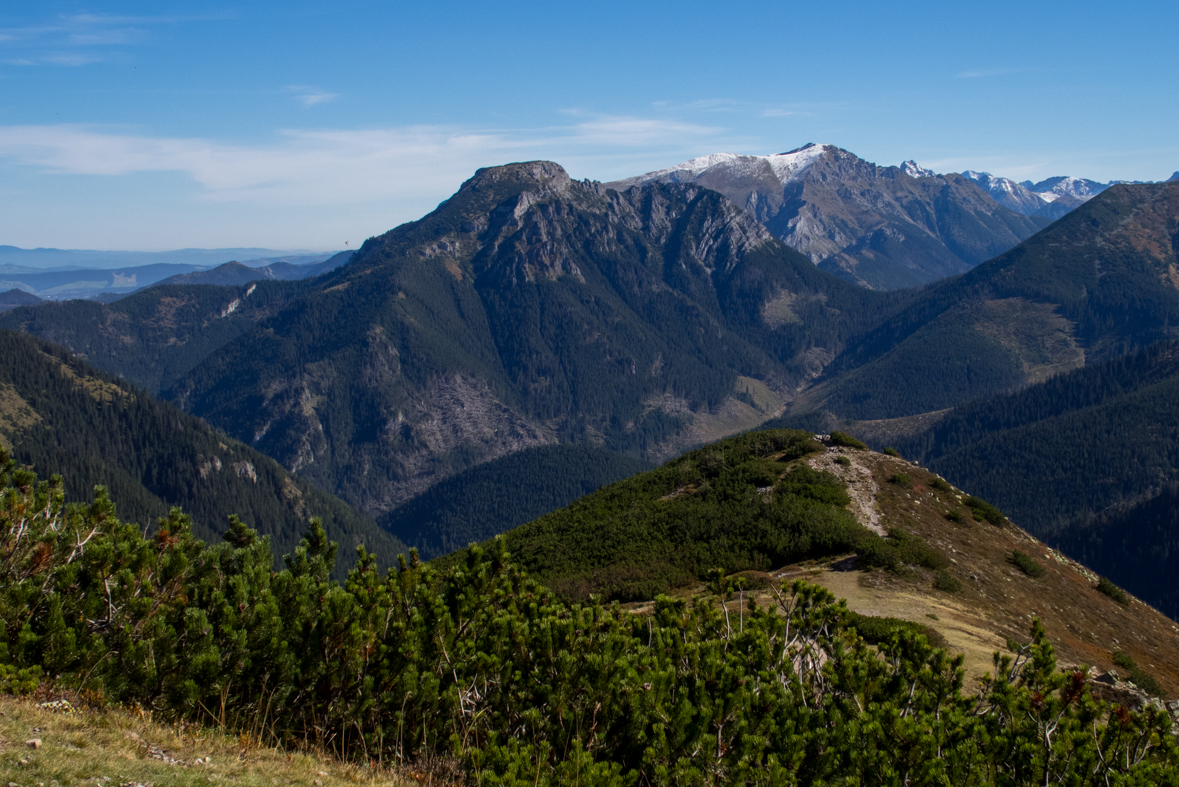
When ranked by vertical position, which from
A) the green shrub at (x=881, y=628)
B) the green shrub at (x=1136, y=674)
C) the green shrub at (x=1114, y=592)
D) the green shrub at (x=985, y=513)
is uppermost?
the green shrub at (x=881, y=628)

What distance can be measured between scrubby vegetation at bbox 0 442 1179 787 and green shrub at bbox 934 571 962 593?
2200 cm

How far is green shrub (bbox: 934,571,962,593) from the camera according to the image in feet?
121

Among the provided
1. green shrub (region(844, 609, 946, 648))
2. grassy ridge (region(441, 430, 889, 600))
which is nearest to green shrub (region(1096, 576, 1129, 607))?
grassy ridge (region(441, 430, 889, 600))

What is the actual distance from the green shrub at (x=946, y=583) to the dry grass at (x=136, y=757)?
32.0 m

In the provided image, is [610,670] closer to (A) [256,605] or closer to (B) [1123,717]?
(A) [256,605]

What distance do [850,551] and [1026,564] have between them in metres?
10.8

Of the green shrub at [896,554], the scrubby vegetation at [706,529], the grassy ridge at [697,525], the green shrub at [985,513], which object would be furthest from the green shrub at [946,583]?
the green shrub at [985,513]

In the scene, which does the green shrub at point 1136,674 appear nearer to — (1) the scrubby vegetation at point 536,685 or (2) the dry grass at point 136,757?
(1) the scrubby vegetation at point 536,685

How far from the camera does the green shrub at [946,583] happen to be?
37.0 metres

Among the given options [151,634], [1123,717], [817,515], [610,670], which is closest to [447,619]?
[610,670]

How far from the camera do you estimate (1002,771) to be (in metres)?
13.1

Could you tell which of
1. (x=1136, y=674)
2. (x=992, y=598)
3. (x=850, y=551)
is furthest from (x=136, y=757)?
(x=992, y=598)

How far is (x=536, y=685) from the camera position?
14656 mm

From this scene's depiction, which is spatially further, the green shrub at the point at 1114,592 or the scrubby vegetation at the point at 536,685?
the green shrub at the point at 1114,592
